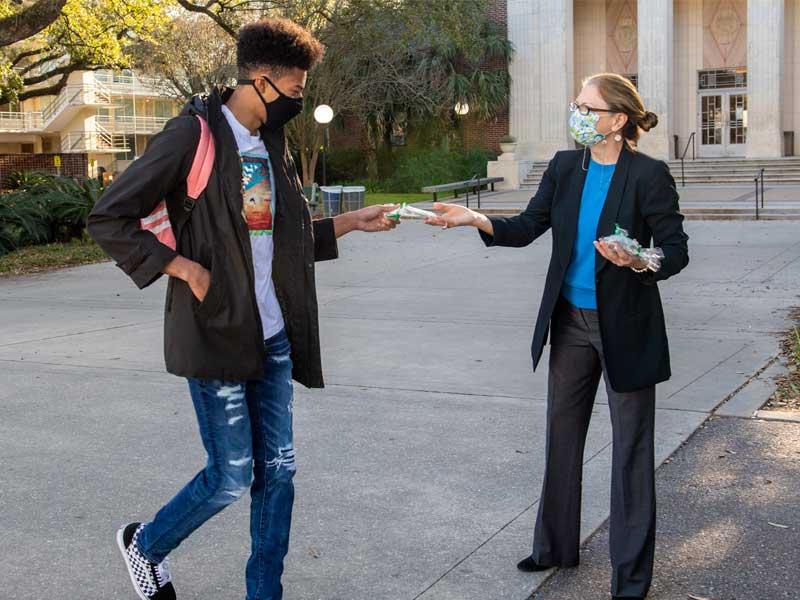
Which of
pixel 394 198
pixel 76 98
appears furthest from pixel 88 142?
pixel 394 198

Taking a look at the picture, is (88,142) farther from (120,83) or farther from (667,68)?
(667,68)

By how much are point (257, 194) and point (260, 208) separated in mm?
47

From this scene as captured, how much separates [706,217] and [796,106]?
17.5m

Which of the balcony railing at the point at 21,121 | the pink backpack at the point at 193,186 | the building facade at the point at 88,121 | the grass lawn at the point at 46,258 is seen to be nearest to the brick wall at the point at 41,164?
the grass lawn at the point at 46,258

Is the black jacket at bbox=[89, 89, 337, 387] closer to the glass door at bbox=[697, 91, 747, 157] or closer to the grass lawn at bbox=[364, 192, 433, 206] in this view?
the grass lawn at bbox=[364, 192, 433, 206]

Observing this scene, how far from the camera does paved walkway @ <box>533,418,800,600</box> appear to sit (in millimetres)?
4055

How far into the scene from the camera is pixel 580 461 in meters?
4.17

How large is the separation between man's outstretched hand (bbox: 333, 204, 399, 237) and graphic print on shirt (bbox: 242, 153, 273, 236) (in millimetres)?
506

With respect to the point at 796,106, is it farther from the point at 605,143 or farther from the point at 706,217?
the point at 605,143

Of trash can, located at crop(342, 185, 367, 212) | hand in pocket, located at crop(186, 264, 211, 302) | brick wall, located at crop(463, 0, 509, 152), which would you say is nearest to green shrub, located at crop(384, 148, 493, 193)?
brick wall, located at crop(463, 0, 509, 152)

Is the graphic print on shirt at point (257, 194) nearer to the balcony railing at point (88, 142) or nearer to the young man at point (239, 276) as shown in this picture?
the young man at point (239, 276)

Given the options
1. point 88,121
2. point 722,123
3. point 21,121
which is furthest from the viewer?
point 88,121

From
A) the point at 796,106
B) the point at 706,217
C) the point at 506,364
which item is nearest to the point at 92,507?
the point at 506,364

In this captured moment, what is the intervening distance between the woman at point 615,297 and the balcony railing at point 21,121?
66.9 metres
